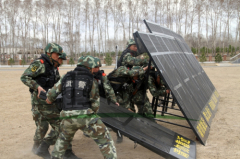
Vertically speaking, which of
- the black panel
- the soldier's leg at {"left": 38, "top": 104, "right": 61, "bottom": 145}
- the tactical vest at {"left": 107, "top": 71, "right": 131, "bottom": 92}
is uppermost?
the tactical vest at {"left": 107, "top": 71, "right": 131, "bottom": 92}

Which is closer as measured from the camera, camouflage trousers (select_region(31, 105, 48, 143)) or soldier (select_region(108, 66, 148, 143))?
camouflage trousers (select_region(31, 105, 48, 143))

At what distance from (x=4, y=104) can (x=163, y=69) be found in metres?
6.78

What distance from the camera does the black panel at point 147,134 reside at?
360 cm

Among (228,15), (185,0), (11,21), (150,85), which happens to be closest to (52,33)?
(11,21)

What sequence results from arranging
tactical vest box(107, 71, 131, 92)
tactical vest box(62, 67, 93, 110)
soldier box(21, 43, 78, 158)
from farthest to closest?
tactical vest box(107, 71, 131, 92) → soldier box(21, 43, 78, 158) → tactical vest box(62, 67, 93, 110)

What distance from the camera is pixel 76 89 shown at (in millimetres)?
3088

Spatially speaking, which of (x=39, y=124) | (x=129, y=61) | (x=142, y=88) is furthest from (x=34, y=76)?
(x=142, y=88)

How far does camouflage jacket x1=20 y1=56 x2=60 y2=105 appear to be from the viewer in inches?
152

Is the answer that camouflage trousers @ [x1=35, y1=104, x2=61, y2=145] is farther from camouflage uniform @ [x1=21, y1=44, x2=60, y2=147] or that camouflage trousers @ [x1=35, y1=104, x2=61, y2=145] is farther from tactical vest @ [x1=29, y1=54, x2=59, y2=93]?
tactical vest @ [x1=29, y1=54, x2=59, y2=93]

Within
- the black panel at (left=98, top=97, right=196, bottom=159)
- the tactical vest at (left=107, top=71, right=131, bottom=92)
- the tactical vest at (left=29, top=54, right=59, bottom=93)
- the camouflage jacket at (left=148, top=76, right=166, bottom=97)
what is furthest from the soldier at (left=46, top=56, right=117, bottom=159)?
the camouflage jacket at (left=148, top=76, right=166, bottom=97)

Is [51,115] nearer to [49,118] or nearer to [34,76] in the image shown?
[49,118]

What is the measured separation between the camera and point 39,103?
402 centimetres

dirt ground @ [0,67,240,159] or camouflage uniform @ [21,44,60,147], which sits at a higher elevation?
camouflage uniform @ [21,44,60,147]

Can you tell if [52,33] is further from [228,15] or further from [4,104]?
[4,104]
